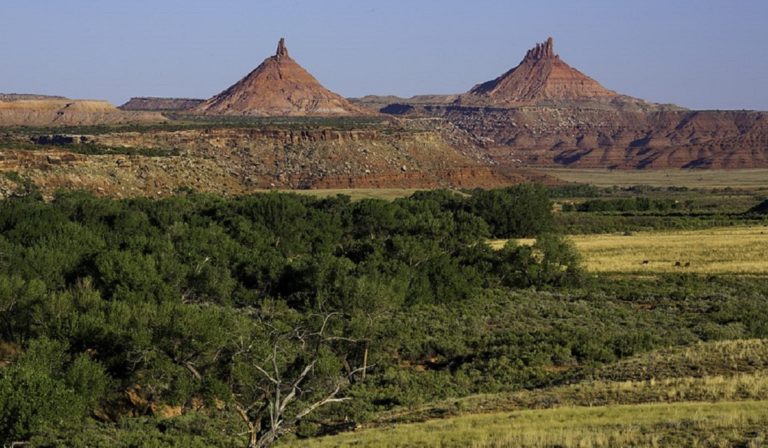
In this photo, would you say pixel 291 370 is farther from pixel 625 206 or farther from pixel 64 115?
pixel 64 115

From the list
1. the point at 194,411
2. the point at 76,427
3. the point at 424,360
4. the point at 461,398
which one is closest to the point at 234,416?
the point at 194,411

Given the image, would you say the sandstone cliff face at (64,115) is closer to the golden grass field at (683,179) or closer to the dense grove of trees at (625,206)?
A: the golden grass field at (683,179)

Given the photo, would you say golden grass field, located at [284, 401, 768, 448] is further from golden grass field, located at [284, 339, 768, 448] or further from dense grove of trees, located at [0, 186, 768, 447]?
Answer: dense grove of trees, located at [0, 186, 768, 447]

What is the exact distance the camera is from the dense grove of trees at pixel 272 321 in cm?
2647

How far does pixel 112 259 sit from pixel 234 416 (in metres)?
14.5

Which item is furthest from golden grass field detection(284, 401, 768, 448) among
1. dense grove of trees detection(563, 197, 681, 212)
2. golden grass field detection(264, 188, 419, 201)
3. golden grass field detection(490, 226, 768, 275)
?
dense grove of trees detection(563, 197, 681, 212)

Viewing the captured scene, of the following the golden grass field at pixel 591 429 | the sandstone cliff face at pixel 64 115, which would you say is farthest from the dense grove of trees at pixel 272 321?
the sandstone cliff face at pixel 64 115

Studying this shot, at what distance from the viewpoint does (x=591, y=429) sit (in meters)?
22.1

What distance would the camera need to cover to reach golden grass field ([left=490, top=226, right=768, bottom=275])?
6147 centimetres

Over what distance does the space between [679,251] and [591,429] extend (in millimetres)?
49616

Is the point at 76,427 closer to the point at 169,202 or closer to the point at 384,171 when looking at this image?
the point at 169,202

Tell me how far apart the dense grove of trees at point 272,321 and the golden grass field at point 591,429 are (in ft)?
7.47

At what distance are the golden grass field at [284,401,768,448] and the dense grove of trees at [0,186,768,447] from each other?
2.28 m

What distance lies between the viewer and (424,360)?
36062mm
